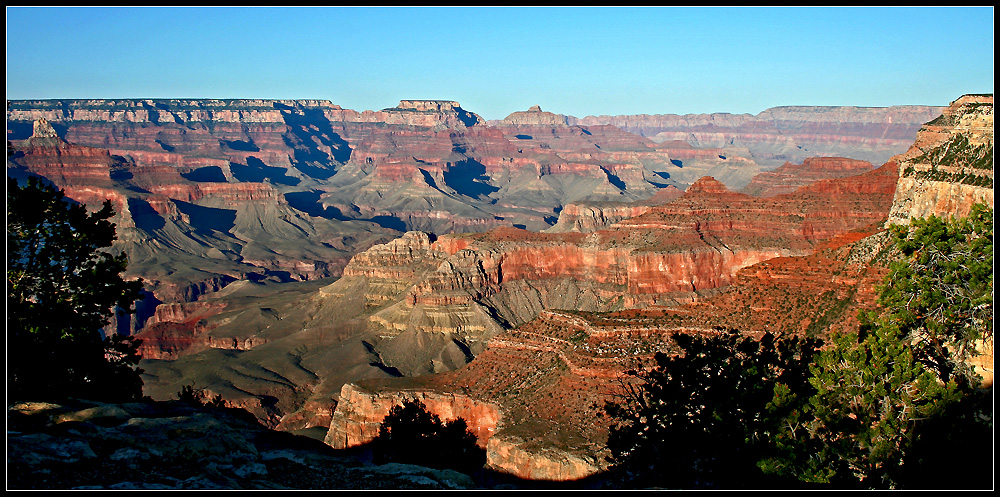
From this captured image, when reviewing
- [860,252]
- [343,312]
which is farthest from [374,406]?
[343,312]

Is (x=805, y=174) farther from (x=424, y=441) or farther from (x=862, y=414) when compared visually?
(x=862, y=414)

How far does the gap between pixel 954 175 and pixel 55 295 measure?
41380 mm

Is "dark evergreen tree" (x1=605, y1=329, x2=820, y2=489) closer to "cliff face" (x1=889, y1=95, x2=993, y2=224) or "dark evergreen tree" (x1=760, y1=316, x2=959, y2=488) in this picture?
"dark evergreen tree" (x1=760, y1=316, x2=959, y2=488)

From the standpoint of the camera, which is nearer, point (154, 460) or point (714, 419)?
point (154, 460)

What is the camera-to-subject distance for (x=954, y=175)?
1654 inches

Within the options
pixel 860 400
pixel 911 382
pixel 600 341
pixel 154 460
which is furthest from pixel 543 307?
pixel 154 460

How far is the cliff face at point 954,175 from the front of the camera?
127 ft

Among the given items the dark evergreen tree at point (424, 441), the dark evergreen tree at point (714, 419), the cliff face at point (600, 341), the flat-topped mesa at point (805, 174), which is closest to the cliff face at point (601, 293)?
the cliff face at point (600, 341)

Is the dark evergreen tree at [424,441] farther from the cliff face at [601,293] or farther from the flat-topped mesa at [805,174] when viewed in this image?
the flat-topped mesa at [805,174]

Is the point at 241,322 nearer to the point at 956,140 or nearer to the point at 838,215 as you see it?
the point at 838,215

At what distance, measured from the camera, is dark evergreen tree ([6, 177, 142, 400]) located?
29906mm

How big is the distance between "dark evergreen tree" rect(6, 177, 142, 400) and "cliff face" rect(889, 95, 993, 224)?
36.6 meters

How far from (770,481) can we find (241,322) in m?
91.0

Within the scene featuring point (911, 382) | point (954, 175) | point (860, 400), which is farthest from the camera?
point (954, 175)
